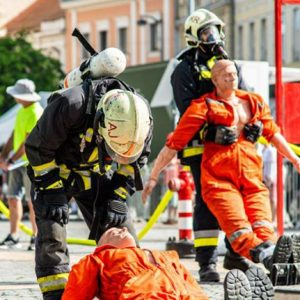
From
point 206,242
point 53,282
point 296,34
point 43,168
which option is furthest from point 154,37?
point 53,282

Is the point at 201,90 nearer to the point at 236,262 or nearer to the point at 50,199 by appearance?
the point at 236,262

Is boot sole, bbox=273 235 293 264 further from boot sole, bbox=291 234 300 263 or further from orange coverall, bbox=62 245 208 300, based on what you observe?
orange coverall, bbox=62 245 208 300

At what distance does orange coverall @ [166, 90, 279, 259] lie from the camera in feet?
32.8

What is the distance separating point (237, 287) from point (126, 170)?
1123 mm

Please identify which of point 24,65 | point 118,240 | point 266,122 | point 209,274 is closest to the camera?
point 118,240

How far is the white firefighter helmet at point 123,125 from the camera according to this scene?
7656 millimetres

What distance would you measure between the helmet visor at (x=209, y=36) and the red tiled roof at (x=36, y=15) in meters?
71.8

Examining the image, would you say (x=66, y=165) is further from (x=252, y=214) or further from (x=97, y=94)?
(x=252, y=214)

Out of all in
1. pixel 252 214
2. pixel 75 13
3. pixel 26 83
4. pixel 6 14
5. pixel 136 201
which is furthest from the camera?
pixel 6 14

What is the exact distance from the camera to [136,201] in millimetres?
27250

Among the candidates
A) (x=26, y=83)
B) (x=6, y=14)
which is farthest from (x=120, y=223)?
(x=6, y=14)

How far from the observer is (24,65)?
6038 centimetres

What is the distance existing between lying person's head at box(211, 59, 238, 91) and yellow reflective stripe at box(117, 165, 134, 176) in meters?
2.31

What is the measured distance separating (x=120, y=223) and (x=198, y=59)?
3.10m
